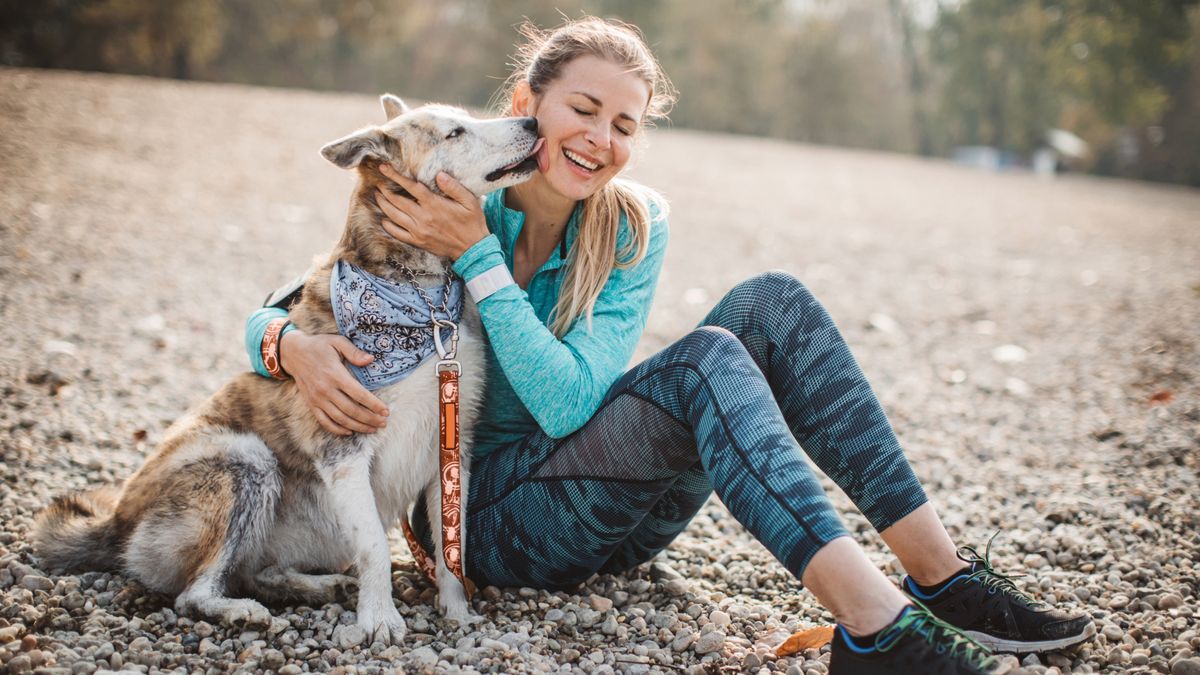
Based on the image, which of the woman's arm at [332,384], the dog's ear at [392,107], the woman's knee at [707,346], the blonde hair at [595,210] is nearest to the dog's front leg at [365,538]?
the woman's arm at [332,384]

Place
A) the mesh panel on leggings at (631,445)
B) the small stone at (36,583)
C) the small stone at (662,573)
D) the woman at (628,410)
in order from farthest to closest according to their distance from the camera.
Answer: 1. the small stone at (662,573)
2. the small stone at (36,583)
3. the mesh panel on leggings at (631,445)
4. the woman at (628,410)

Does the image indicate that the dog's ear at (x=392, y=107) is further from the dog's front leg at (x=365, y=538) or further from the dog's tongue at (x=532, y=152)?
the dog's front leg at (x=365, y=538)

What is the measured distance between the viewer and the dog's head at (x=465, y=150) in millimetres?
2736

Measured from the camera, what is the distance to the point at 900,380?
564 centimetres

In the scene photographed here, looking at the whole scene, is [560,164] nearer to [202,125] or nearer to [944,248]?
[944,248]

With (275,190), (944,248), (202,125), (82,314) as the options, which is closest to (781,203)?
(944,248)

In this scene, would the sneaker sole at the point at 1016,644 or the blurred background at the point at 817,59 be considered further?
the blurred background at the point at 817,59

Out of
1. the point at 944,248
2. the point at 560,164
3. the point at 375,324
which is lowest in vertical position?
the point at 944,248

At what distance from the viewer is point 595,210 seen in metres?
2.84

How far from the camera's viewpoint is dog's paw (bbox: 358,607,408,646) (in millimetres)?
2424

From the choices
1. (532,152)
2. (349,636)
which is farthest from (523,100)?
(349,636)

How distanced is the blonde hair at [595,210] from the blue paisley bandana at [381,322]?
457 mm

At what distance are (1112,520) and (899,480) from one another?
161cm

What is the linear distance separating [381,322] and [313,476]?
0.55 m
